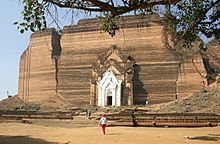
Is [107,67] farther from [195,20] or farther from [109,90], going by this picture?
[195,20]

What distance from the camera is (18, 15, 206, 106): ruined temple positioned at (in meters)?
37.8

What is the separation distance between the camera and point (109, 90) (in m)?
41.1

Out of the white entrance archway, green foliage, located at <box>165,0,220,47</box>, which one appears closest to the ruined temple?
the white entrance archway

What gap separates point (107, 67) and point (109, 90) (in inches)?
102

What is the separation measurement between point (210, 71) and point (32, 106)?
19.5 metres

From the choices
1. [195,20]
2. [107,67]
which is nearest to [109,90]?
[107,67]

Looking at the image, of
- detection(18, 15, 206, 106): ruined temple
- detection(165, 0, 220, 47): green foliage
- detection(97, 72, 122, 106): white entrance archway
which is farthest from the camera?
detection(97, 72, 122, 106): white entrance archway

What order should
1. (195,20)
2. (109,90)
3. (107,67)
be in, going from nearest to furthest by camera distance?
(195,20), (109,90), (107,67)

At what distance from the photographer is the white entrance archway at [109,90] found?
4053 cm

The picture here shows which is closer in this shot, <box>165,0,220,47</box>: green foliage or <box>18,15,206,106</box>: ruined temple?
<box>165,0,220,47</box>: green foliage

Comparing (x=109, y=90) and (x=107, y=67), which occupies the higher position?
(x=107, y=67)

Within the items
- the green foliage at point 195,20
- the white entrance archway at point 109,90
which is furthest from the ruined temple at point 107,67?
the green foliage at point 195,20

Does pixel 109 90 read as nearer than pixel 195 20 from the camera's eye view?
No

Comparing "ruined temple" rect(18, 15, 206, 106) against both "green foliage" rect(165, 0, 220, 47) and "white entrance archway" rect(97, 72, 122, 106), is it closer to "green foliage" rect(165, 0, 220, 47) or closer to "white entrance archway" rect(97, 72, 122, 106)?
"white entrance archway" rect(97, 72, 122, 106)
